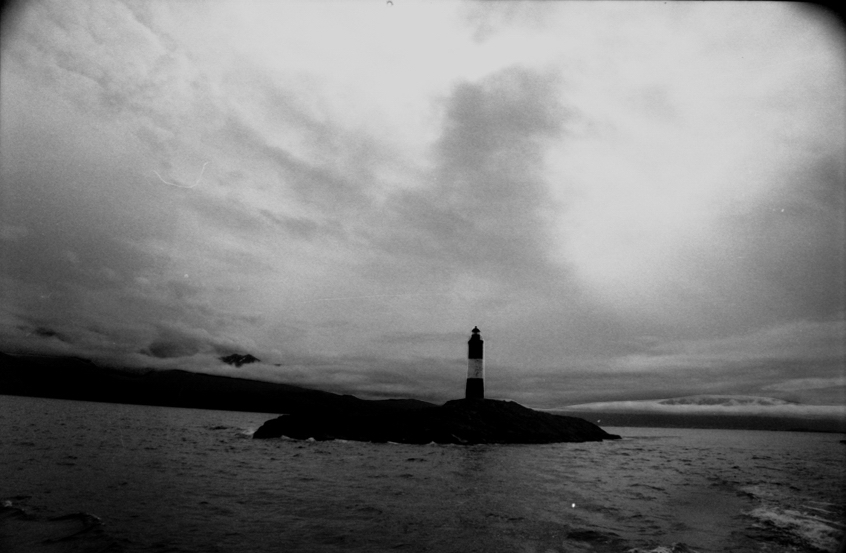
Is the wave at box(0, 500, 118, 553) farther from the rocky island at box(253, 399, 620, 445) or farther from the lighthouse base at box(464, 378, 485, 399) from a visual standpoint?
the lighthouse base at box(464, 378, 485, 399)

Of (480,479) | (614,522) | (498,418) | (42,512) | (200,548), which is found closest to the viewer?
(200,548)

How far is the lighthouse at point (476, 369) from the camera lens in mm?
39688

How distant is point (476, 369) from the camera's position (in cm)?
4025

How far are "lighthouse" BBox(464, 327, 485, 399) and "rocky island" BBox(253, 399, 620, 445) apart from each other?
721 millimetres

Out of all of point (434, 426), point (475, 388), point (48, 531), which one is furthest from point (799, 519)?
point (475, 388)

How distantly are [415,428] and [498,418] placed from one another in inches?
280

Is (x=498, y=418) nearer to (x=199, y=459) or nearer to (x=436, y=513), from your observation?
(x=199, y=459)

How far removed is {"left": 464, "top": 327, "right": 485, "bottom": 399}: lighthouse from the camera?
39688 millimetres

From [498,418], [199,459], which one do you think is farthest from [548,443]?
[199,459]

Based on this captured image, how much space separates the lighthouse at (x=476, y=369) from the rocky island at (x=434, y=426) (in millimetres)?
721

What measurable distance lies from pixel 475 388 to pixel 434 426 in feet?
17.8

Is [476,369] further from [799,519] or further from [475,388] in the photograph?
[799,519]

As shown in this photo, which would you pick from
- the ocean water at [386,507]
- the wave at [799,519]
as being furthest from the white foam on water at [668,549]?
the wave at [799,519]

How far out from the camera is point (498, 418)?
3878 cm
